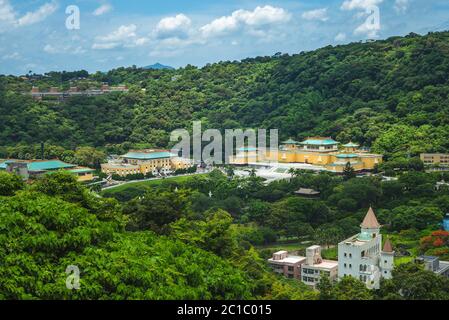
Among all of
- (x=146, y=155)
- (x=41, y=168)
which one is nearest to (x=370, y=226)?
(x=41, y=168)

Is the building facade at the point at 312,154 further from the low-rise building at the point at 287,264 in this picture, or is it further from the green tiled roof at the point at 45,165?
the low-rise building at the point at 287,264

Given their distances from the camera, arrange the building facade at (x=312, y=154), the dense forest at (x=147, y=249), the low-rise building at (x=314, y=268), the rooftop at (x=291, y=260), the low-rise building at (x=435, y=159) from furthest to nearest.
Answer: the building facade at (x=312, y=154) → the low-rise building at (x=435, y=159) → the rooftop at (x=291, y=260) → the low-rise building at (x=314, y=268) → the dense forest at (x=147, y=249)

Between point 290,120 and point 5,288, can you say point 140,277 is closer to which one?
point 5,288

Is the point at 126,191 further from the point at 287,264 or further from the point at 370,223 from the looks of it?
the point at 370,223

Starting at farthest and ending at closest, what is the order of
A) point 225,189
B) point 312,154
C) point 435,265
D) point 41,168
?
point 312,154 < point 41,168 < point 225,189 < point 435,265

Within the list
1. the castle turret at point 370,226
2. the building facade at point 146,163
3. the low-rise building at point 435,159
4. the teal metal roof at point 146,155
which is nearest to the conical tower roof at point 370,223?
the castle turret at point 370,226
